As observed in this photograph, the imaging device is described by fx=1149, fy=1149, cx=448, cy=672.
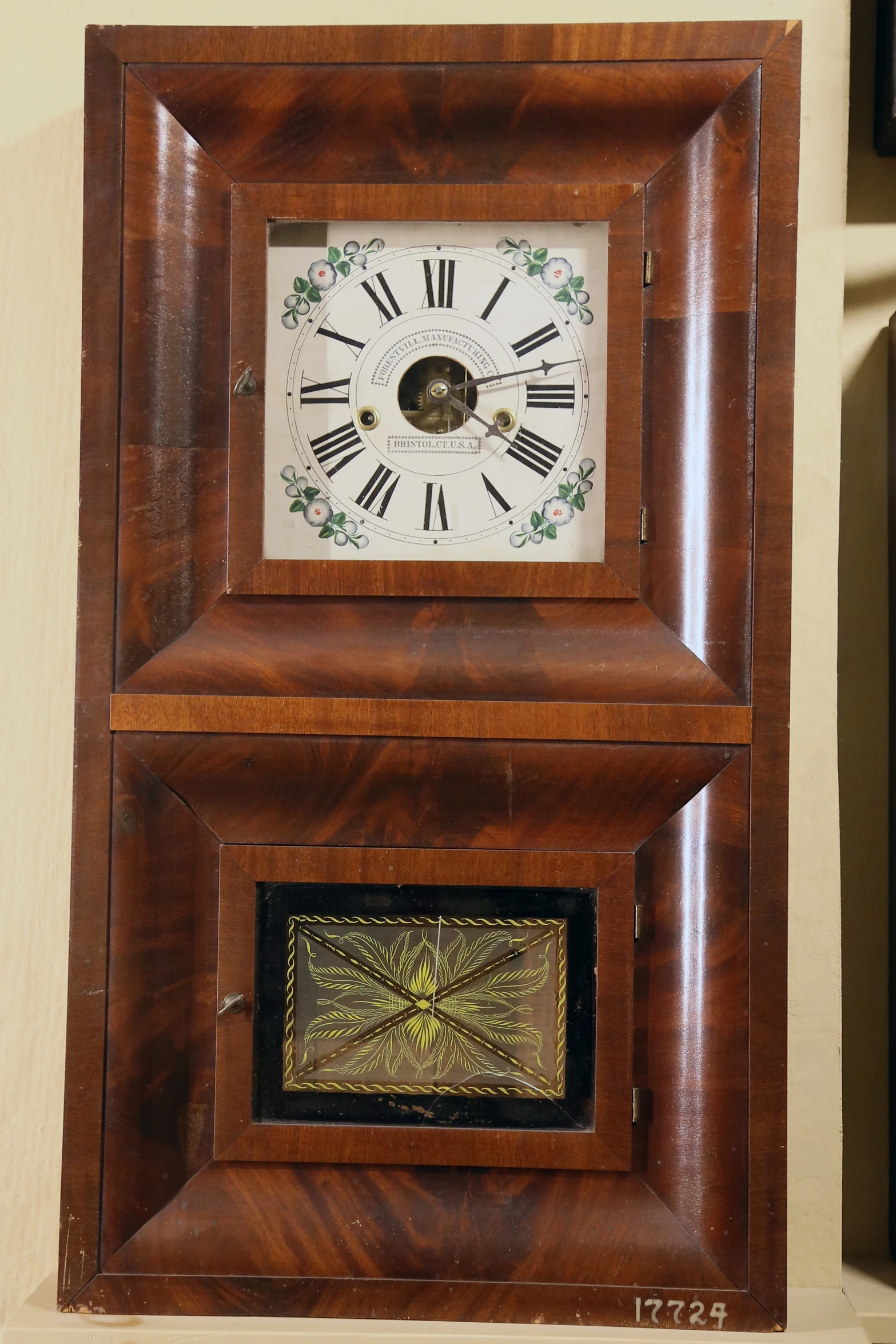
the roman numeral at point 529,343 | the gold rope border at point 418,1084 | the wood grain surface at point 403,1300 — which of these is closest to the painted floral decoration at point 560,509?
the roman numeral at point 529,343

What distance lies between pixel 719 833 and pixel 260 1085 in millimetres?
469

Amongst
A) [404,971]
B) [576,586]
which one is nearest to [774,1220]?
[404,971]

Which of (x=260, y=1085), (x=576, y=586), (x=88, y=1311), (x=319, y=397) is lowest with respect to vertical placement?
(x=88, y=1311)

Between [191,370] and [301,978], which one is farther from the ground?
[191,370]

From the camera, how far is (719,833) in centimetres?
102

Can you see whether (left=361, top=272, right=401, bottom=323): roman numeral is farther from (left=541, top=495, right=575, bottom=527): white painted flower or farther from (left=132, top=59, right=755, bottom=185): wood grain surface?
(left=541, top=495, right=575, bottom=527): white painted flower

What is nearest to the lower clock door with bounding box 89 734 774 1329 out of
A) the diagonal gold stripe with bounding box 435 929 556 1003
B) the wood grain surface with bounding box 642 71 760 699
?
the diagonal gold stripe with bounding box 435 929 556 1003

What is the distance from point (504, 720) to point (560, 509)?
20 cm

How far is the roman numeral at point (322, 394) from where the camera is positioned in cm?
106

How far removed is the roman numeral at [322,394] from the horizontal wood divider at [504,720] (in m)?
0.28

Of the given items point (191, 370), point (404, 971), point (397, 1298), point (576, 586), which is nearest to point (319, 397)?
point (191, 370)

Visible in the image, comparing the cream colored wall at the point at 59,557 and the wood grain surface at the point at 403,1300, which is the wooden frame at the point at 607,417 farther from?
the wood grain surface at the point at 403,1300

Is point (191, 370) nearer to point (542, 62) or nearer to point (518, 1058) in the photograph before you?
point (542, 62)

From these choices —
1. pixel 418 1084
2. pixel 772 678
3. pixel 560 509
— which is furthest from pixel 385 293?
pixel 418 1084
